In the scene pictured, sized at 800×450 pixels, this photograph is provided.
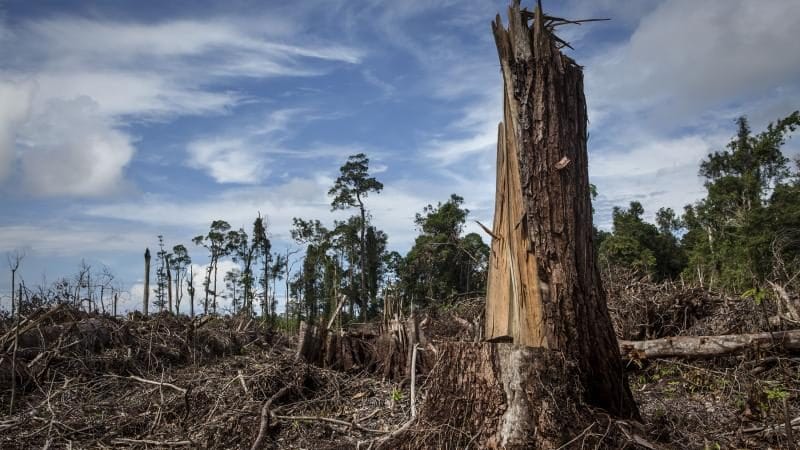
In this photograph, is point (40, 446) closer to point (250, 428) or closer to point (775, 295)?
point (250, 428)

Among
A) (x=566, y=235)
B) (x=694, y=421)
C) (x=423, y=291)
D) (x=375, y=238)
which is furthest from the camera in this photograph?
(x=375, y=238)

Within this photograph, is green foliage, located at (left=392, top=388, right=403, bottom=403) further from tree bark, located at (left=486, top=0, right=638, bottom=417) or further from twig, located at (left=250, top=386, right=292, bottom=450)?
tree bark, located at (left=486, top=0, right=638, bottom=417)

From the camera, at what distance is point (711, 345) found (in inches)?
282

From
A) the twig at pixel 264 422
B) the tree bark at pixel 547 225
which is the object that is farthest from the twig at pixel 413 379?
the twig at pixel 264 422

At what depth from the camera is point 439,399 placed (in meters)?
4.68

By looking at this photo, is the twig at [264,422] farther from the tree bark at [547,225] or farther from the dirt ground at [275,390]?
the tree bark at [547,225]

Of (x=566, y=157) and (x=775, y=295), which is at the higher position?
(x=566, y=157)

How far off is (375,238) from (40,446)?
33510mm

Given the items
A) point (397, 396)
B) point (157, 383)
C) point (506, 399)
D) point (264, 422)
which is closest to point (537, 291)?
point (506, 399)

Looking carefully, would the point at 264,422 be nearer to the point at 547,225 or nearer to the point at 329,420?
the point at 329,420

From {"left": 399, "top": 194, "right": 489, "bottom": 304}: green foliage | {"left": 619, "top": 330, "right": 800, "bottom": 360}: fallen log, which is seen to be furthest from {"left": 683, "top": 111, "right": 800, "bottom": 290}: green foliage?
{"left": 619, "top": 330, "right": 800, "bottom": 360}: fallen log

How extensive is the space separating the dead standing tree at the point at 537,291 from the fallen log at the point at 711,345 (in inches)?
114

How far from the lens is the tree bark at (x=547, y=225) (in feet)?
14.9

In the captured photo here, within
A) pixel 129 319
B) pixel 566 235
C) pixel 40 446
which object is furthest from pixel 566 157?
pixel 129 319
